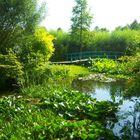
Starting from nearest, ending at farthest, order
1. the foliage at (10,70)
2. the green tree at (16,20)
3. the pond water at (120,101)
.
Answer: the pond water at (120,101), the foliage at (10,70), the green tree at (16,20)

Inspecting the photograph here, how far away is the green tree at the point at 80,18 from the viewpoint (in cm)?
3206

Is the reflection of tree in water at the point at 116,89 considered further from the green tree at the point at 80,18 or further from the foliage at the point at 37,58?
the green tree at the point at 80,18

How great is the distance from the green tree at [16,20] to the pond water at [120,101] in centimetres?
387

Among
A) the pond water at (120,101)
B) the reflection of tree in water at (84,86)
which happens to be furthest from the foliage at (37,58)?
the pond water at (120,101)

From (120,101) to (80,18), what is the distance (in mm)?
19316

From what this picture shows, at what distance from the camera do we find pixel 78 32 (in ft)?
106

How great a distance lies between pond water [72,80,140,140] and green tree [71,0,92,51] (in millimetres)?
11166

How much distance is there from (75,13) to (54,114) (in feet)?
71.1

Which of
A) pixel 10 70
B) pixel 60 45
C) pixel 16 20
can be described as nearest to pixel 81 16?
pixel 60 45

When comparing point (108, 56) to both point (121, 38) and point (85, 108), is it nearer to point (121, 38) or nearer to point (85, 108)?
point (121, 38)

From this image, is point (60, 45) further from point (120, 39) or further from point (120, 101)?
point (120, 101)

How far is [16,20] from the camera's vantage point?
19.9 meters

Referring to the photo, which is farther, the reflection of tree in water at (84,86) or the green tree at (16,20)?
the green tree at (16,20)

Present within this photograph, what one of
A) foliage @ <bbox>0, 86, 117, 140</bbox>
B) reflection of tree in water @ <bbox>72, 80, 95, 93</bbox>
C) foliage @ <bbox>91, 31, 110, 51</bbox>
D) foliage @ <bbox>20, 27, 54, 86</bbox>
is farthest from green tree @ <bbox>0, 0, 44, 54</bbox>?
foliage @ <bbox>91, 31, 110, 51</bbox>
